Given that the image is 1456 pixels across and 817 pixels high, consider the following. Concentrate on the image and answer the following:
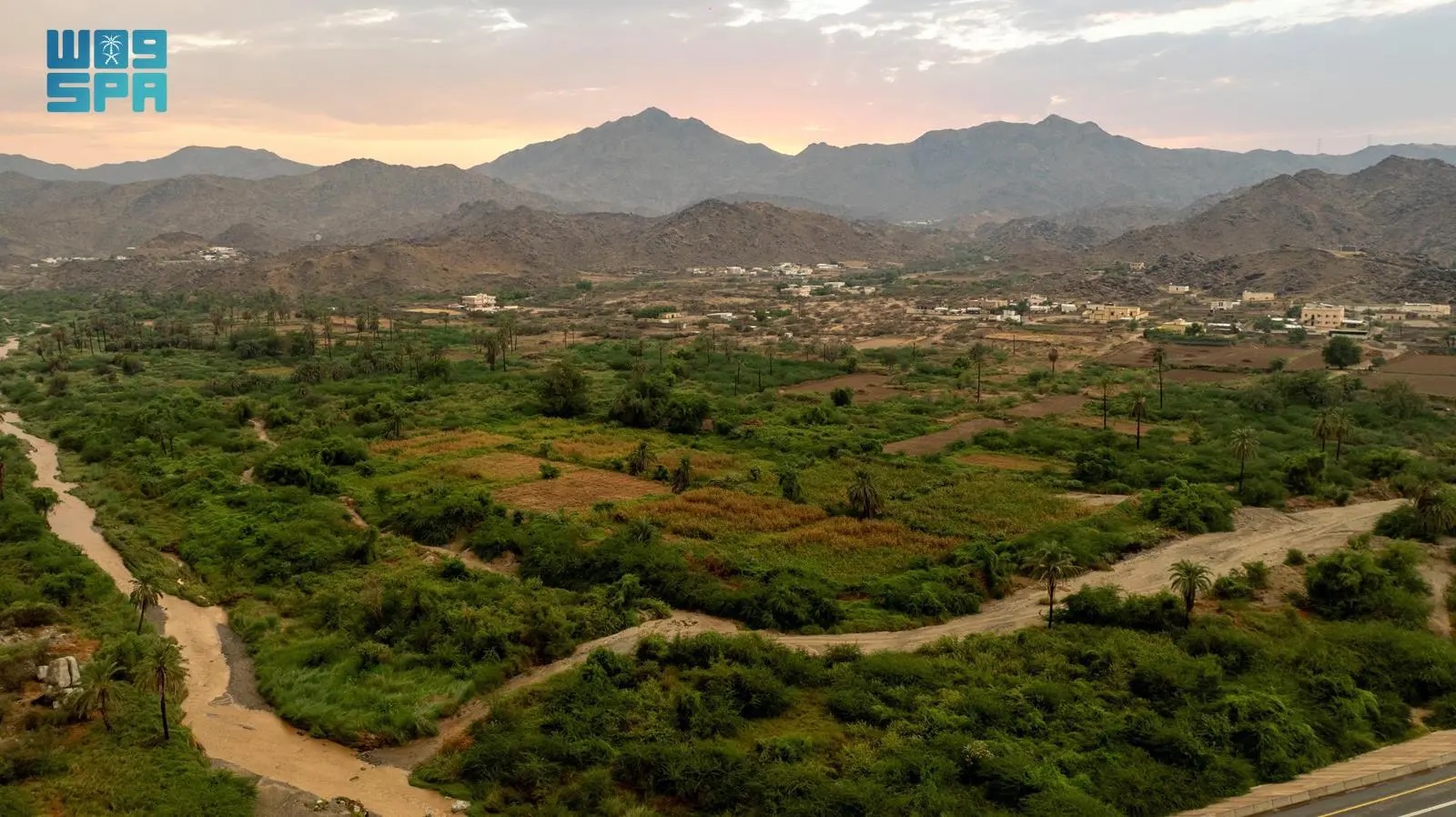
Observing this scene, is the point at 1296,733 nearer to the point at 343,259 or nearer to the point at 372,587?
the point at 372,587

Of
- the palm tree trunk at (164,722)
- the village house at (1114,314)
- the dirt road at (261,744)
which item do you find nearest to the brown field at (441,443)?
the dirt road at (261,744)

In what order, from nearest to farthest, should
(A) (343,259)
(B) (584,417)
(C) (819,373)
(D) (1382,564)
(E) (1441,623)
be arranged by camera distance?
1. (E) (1441,623)
2. (D) (1382,564)
3. (B) (584,417)
4. (C) (819,373)
5. (A) (343,259)

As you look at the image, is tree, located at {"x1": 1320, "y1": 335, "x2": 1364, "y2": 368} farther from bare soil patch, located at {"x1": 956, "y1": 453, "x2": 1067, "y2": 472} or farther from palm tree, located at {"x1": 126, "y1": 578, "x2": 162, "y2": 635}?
palm tree, located at {"x1": 126, "y1": 578, "x2": 162, "y2": 635}

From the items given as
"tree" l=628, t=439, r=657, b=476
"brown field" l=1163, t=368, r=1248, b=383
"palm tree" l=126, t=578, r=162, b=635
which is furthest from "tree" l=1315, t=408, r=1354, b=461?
"palm tree" l=126, t=578, r=162, b=635

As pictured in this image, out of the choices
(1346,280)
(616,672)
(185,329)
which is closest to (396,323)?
(185,329)

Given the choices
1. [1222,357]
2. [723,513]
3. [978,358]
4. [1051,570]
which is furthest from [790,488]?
[1222,357]

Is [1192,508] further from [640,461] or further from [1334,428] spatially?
[640,461]

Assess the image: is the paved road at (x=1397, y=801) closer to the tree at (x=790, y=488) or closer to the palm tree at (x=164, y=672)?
the tree at (x=790, y=488)
